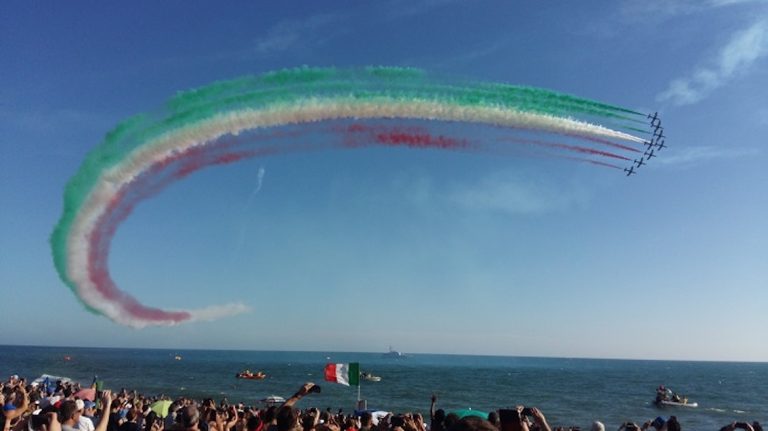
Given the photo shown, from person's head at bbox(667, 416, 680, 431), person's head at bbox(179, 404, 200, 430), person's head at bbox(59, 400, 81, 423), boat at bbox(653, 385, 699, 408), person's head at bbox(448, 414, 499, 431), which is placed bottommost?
boat at bbox(653, 385, 699, 408)

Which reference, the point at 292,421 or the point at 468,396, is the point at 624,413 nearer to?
the point at 468,396

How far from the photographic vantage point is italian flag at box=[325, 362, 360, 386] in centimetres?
2190

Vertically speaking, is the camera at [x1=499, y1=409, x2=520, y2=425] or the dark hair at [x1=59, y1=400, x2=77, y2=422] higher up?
the camera at [x1=499, y1=409, x2=520, y2=425]

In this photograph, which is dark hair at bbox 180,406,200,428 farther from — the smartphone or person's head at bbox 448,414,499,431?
person's head at bbox 448,414,499,431

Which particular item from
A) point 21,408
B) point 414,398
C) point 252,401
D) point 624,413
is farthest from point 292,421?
point 414,398

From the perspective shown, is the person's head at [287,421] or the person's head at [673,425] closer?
the person's head at [287,421]

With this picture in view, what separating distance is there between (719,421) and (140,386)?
68.0 meters

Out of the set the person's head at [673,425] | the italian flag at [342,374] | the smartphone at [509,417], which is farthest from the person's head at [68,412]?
the italian flag at [342,374]

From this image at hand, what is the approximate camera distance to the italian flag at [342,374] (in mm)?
21905

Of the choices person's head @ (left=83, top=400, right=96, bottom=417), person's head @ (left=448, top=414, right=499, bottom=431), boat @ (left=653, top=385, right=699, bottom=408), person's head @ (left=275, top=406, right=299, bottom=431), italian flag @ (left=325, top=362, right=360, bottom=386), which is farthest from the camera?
boat @ (left=653, top=385, right=699, bottom=408)

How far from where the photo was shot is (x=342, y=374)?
22.0 meters

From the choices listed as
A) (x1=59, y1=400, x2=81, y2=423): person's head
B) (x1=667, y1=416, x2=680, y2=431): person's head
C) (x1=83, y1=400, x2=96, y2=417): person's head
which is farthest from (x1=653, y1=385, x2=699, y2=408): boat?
(x1=59, y1=400, x2=81, y2=423): person's head

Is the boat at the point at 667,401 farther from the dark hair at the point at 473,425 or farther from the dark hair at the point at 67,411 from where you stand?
the dark hair at the point at 473,425

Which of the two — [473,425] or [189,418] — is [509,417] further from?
[473,425]
